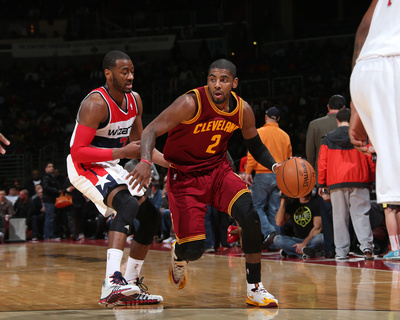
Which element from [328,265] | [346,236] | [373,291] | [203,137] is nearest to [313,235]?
[346,236]

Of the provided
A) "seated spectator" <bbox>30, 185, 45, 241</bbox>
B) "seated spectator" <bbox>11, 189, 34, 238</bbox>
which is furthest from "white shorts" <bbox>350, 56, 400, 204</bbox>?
"seated spectator" <bbox>11, 189, 34, 238</bbox>

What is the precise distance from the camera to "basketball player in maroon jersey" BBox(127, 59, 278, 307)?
4.45 m

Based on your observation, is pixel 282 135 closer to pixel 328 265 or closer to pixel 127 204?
pixel 328 265

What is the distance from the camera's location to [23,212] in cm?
1402

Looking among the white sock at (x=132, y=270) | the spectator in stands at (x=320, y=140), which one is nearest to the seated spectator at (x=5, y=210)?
the spectator in stands at (x=320, y=140)

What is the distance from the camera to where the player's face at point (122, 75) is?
4.86 m

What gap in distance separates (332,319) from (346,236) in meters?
3.79

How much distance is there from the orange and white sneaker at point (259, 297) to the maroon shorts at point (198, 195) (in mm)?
549

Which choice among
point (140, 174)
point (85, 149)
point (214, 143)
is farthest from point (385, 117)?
point (85, 149)

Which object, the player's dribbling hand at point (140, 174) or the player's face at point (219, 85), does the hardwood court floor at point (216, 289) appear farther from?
the player's face at point (219, 85)

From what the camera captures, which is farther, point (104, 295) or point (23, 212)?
point (23, 212)

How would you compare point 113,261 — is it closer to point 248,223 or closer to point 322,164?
point 248,223

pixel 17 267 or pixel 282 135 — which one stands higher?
pixel 282 135

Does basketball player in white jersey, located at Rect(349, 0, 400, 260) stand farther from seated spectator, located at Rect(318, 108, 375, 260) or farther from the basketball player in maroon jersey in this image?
seated spectator, located at Rect(318, 108, 375, 260)
